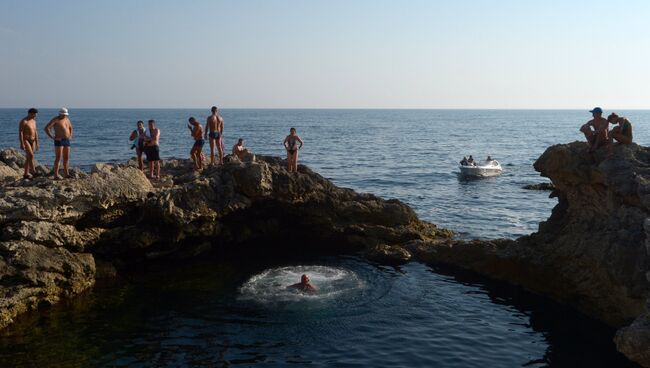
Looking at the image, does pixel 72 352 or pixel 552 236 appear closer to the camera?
pixel 72 352

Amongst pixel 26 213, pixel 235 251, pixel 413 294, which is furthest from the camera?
pixel 235 251

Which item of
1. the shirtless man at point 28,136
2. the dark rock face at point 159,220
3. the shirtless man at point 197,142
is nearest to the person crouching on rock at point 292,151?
the dark rock face at point 159,220

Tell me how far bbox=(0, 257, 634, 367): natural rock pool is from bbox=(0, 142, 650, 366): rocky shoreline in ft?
3.08

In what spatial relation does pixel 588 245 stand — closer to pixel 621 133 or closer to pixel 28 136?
pixel 621 133

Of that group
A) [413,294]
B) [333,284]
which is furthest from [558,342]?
[333,284]

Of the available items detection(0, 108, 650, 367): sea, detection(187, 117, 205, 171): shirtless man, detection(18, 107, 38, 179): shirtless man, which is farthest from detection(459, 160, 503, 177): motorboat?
detection(18, 107, 38, 179): shirtless man

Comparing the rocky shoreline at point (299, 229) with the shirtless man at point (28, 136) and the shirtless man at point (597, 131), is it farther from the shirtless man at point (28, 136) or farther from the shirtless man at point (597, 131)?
the shirtless man at point (28, 136)

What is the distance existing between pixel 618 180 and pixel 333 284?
949 centimetres

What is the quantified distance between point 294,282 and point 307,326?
383 centimetres

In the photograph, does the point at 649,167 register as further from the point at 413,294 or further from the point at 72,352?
the point at 72,352

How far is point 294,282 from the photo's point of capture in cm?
2034

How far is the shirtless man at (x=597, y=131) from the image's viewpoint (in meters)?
18.5

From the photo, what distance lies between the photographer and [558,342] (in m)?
15.9

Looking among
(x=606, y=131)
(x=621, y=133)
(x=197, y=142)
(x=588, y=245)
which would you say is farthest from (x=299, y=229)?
(x=621, y=133)
